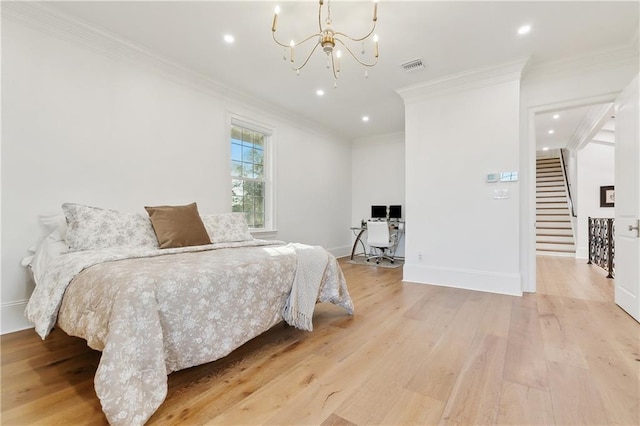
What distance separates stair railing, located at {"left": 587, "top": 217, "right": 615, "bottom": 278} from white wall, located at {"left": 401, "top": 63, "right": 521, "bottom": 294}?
2320 mm

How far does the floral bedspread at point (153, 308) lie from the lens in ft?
4.12

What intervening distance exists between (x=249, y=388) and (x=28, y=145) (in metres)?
2.64

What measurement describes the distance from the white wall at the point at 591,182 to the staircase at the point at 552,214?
44cm

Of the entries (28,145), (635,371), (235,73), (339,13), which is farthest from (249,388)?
(235,73)

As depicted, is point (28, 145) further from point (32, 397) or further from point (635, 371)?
point (635, 371)

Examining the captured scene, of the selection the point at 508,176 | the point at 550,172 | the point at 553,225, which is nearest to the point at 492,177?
the point at 508,176

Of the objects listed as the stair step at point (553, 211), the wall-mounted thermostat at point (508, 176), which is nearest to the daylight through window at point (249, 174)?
the wall-mounted thermostat at point (508, 176)

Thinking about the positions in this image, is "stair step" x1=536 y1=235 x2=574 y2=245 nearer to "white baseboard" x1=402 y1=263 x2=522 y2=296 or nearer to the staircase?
the staircase

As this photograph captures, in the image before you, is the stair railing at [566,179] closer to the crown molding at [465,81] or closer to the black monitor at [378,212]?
the black monitor at [378,212]

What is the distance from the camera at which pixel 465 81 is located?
365cm

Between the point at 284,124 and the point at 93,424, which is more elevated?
the point at 284,124

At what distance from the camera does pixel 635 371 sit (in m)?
1.70

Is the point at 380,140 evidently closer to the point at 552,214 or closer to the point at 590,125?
the point at 590,125

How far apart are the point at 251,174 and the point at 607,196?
705 centimetres
